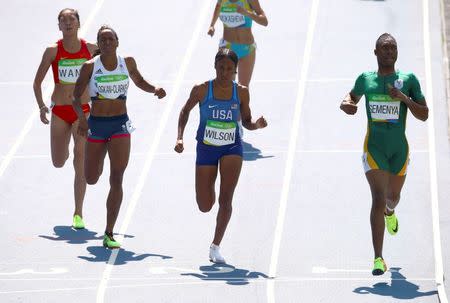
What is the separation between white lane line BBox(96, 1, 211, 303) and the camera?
1368cm

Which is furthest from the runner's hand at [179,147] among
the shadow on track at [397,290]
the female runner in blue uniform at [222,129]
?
the shadow on track at [397,290]

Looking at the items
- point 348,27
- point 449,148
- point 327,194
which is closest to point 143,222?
point 327,194

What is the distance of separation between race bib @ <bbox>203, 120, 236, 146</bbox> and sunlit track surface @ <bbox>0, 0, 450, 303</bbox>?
118cm

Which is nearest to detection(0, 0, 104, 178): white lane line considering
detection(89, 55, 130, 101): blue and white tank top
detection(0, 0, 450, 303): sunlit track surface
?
detection(0, 0, 450, 303): sunlit track surface

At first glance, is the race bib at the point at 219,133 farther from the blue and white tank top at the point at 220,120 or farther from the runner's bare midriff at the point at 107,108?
the runner's bare midriff at the point at 107,108

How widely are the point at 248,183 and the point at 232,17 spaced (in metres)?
2.94

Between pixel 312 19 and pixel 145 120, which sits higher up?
pixel 312 19

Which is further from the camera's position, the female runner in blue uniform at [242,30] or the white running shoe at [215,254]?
the female runner in blue uniform at [242,30]

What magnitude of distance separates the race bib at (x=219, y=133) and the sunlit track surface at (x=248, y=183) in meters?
1.18

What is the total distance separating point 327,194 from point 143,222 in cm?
213

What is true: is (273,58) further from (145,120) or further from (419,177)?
(419,177)

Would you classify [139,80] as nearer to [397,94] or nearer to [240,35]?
[397,94]

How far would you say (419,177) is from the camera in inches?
654

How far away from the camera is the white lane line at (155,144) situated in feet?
44.9
